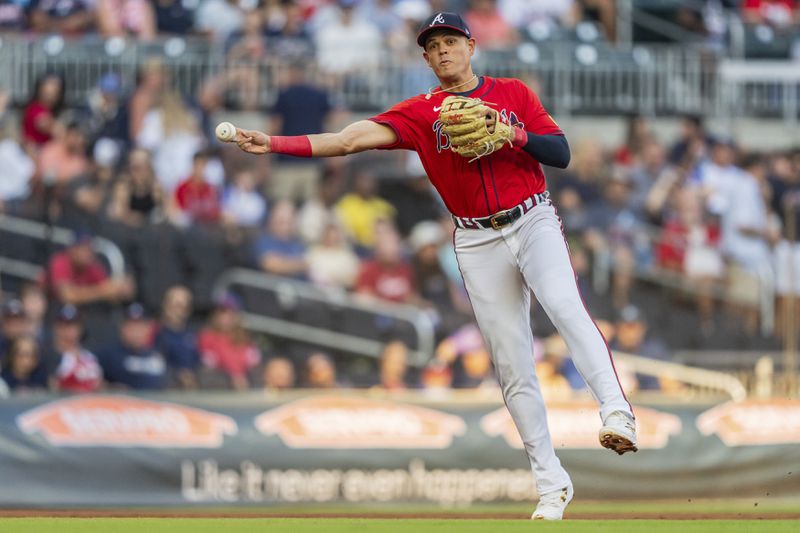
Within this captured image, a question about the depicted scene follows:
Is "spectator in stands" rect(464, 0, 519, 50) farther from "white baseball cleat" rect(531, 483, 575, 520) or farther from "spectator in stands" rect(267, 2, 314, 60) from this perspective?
"white baseball cleat" rect(531, 483, 575, 520)

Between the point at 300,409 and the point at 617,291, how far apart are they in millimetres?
4134

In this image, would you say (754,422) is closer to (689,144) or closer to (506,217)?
(689,144)

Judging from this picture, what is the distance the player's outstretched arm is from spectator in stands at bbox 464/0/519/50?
9633 mm

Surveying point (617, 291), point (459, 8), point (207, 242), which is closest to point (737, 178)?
point (617, 291)

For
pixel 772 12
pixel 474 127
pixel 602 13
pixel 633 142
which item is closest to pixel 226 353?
pixel 633 142

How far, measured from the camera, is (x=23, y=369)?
1107 centimetres

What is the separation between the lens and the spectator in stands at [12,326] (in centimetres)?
1123

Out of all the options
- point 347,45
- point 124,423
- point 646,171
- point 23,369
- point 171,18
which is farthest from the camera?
point 171,18

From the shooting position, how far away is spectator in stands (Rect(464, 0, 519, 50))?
53.0ft

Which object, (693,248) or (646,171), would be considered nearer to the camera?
(693,248)

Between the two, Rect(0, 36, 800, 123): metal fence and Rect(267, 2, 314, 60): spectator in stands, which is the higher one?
Rect(267, 2, 314, 60): spectator in stands

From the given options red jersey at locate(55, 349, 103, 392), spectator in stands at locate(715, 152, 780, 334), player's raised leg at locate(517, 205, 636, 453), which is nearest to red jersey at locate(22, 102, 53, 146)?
red jersey at locate(55, 349, 103, 392)

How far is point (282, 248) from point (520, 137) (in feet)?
22.8

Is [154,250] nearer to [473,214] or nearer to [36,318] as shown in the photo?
[36,318]
